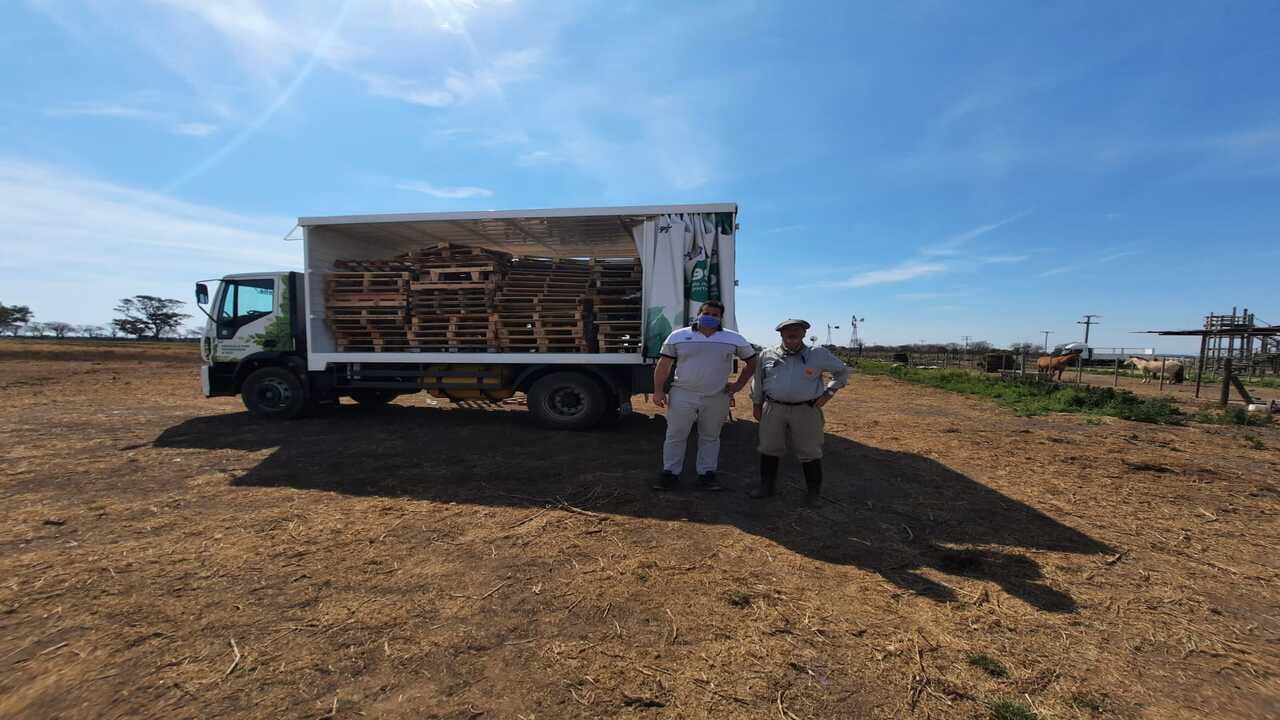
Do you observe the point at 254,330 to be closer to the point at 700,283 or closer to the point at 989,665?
the point at 700,283

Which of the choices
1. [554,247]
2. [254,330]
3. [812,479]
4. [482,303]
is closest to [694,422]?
[812,479]

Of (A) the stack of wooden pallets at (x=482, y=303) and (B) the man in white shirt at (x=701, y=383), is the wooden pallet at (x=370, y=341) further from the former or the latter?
(B) the man in white shirt at (x=701, y=383)

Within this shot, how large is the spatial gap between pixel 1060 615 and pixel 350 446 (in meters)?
6.59

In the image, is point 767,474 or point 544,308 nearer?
point 767,474

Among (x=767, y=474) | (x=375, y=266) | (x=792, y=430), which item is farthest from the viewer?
(x=375, y=266)

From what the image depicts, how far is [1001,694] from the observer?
1.95m

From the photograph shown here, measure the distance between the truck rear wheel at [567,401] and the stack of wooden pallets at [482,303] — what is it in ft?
1.42

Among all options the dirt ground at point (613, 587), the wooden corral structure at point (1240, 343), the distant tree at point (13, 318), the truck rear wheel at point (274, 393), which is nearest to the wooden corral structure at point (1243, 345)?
the wooden corral structure at point (1240, 343)

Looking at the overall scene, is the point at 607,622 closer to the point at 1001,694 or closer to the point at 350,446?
the point at 1001,694

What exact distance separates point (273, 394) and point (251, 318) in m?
1.17

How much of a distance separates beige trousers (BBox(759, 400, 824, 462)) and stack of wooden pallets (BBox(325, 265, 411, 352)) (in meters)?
5.18

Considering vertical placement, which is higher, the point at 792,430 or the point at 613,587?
the point at 792,430

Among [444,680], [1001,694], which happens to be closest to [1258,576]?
[1001,694]

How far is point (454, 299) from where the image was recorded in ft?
22.2
